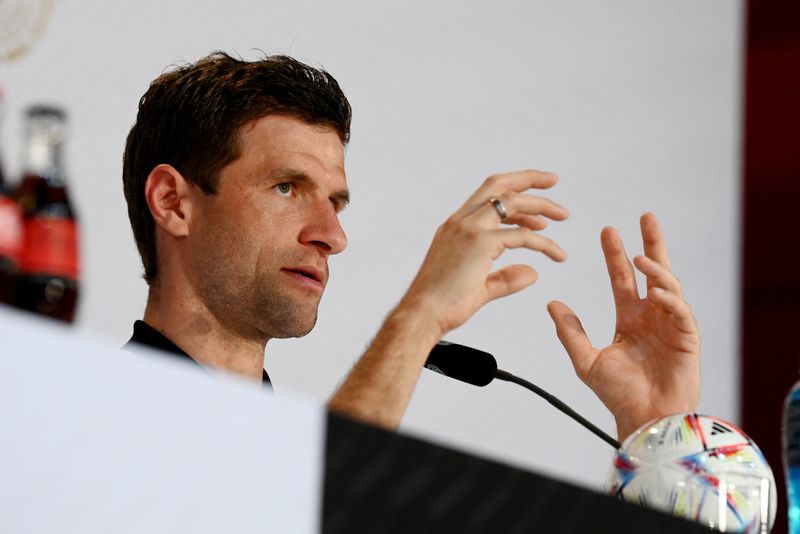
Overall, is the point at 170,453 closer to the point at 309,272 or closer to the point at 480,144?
the point at 309,272

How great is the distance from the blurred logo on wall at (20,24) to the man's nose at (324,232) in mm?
350

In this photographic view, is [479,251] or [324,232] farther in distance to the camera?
[324,232]

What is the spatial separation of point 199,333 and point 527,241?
1.27ft

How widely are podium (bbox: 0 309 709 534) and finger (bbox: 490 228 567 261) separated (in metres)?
0.41

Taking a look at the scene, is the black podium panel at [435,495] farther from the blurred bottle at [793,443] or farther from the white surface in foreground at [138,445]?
the blurred bottle at [793,443]

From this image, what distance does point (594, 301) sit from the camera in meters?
2.01

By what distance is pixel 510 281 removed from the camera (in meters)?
1.33

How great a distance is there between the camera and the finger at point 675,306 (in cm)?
155

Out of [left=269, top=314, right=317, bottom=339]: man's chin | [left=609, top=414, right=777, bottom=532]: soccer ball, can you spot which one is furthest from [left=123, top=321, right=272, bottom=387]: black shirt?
[left=609, top=414, right=777, bottom=532]: soccer ball

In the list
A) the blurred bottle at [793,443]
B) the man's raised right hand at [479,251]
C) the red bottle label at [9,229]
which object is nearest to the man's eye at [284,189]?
the man's raised right hand at [479,251]

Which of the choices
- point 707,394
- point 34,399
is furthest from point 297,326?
point 707,394

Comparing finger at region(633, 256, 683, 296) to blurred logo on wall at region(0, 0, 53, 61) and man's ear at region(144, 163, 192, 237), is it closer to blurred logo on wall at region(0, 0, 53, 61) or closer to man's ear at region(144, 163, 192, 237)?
man's ear at region(144, 163, 192, 237)

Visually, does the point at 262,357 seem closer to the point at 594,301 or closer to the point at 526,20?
the point at 594,301

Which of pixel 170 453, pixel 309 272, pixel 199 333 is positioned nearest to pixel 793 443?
pixel 309 272
